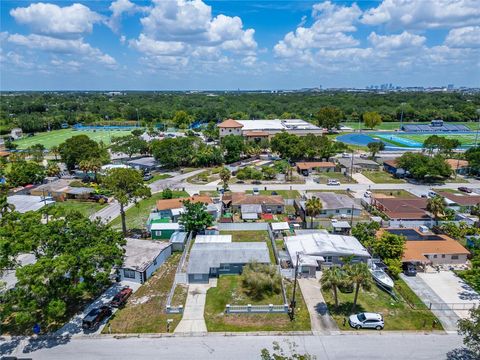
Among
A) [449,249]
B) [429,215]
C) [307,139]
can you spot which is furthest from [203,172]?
[449,249]

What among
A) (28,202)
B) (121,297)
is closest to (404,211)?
(121,297)

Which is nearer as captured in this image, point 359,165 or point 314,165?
point 314,165

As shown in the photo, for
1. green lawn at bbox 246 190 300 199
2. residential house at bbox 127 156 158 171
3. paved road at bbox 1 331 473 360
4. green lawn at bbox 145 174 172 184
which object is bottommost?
paved road at bbox 1 331 473 360

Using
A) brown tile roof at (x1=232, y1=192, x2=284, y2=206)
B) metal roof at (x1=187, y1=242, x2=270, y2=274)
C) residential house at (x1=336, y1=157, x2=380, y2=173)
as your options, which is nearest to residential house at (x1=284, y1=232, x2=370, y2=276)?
metal roof at (x1=187, y1=242, x2=270, y2=274)

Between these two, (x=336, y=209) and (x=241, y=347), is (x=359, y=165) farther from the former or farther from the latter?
(x=241, y=347)

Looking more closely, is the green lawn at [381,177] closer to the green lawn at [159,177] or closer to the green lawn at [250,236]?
the green lawn at [250,236]

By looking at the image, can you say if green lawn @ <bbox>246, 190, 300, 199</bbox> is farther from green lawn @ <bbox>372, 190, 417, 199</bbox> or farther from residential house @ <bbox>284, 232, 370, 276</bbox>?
residential house @ <bbox>284, 232, 370, 276</bbox>
